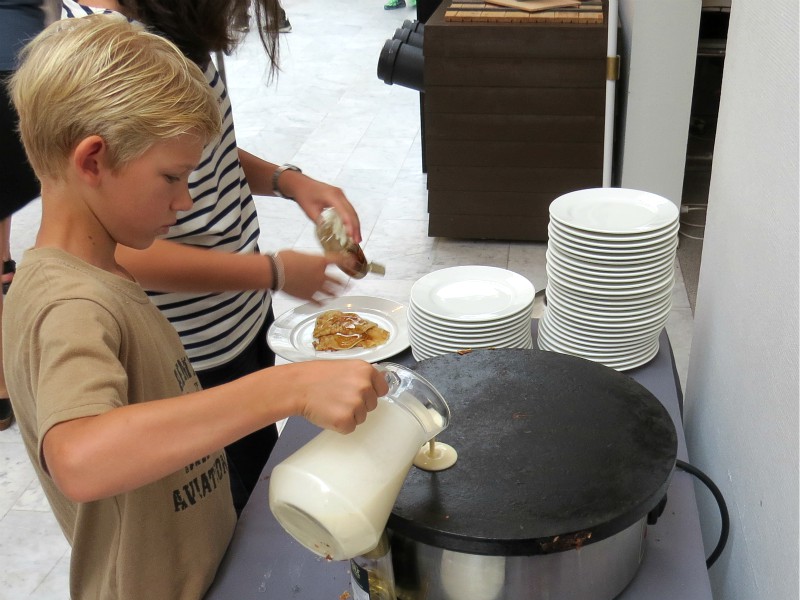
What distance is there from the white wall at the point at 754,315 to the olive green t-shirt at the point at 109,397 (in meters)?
0.60

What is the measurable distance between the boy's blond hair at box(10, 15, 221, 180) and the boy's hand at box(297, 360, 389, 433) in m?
0.27

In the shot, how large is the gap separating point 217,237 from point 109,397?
0.59 m

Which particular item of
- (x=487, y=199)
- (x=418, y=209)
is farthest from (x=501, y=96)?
(x=418, y=209)

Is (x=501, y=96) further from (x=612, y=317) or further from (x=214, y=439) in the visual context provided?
(x=214, y=439)

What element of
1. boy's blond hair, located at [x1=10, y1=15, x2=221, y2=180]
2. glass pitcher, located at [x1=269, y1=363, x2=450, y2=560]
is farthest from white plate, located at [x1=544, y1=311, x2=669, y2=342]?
boy's blond hair, located at [x1=10, y1=15, x2=221, y2=180]

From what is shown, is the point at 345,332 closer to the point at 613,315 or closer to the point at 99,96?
the point at 613,315

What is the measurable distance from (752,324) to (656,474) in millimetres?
235

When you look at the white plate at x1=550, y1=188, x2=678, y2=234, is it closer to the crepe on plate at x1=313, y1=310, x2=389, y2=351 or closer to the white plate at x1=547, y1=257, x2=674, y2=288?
the white plate at x1=547, y1=257, x2=674, y2=288

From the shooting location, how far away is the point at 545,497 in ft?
2.66

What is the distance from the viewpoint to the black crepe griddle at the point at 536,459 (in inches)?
30.5

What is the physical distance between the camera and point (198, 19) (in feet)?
3.76

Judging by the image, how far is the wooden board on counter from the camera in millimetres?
2715

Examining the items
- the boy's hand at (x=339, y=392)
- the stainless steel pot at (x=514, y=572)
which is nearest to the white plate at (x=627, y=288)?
the stainless steel pot at (x=514, y=572)

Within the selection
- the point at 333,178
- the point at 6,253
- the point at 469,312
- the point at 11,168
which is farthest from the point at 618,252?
the point at 333,178
